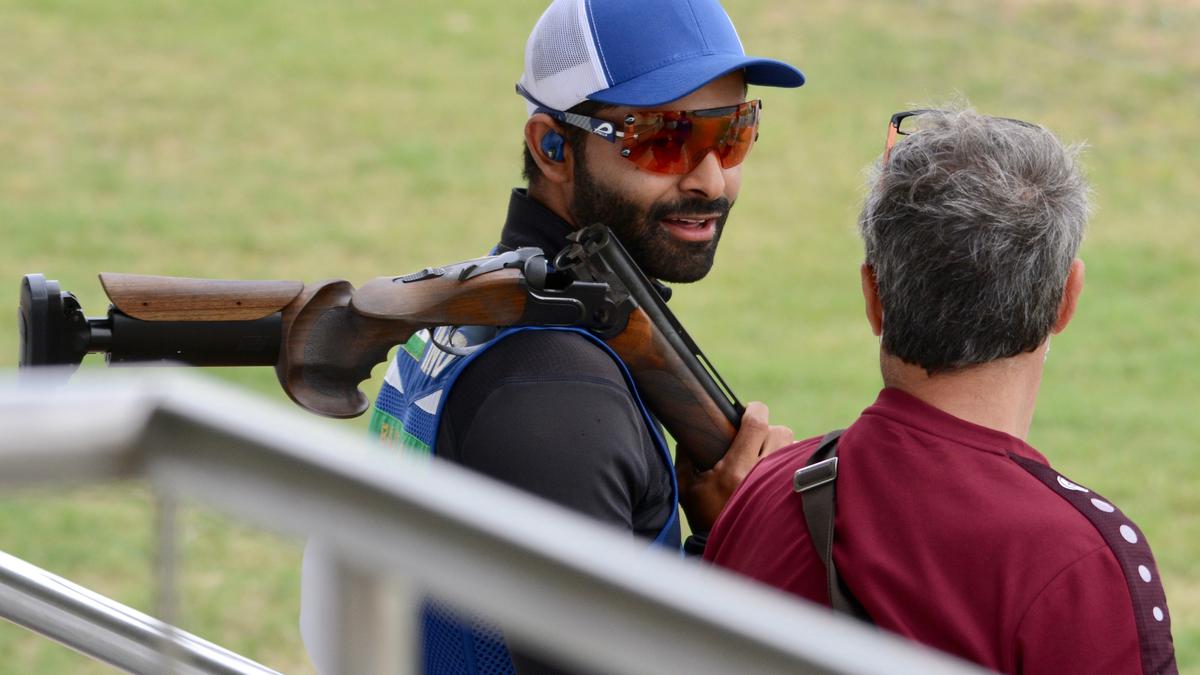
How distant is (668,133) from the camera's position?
2852mm

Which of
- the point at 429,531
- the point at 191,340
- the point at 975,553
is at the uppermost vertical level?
the point at 429,531

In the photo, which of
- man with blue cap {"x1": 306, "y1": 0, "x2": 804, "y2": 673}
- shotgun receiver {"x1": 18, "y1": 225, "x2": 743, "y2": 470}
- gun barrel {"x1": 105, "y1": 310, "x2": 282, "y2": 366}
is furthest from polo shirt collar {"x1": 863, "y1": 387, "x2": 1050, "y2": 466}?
gun barrel {"x1": 105, "y1": 310, "x2": 282, "y2": 366}

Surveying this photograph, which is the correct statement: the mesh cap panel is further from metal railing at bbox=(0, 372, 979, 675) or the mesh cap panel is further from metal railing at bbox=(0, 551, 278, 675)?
metal railing at bbox=(0, 372, 979, 675)

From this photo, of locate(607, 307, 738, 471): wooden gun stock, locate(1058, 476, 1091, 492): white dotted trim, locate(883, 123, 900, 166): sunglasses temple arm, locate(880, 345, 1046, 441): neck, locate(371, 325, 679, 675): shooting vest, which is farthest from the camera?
locate(607, 307, 738, 471): wooden gun stock

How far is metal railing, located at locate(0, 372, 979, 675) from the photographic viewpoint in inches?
33.1

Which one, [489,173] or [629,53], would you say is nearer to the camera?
[629,53]

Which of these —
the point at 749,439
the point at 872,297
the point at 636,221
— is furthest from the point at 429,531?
the point at 749,439

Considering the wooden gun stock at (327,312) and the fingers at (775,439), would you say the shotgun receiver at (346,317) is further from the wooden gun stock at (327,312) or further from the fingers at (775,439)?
the fingers at (775,439)

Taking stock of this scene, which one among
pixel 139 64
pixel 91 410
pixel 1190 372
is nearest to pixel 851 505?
pixel 91 410

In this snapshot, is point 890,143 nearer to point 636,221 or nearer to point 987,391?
point 987,391

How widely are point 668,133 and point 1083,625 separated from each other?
1244 mm

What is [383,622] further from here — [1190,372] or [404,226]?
[404,226]

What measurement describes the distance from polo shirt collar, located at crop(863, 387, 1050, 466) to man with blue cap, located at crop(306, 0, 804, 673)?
449mm

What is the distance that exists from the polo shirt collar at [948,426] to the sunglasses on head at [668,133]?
0.80 metres
